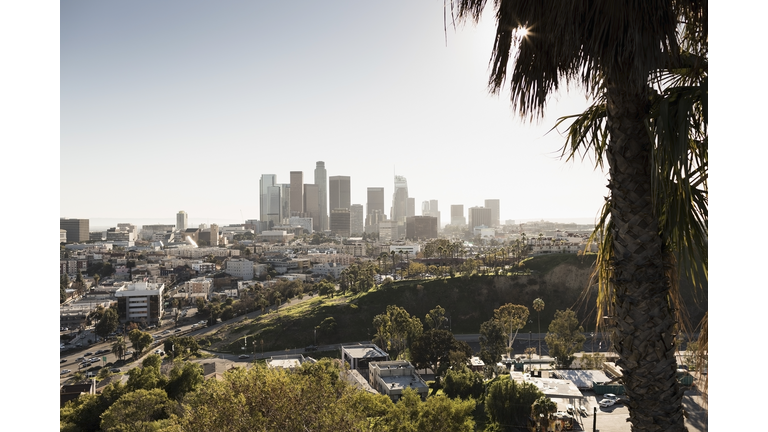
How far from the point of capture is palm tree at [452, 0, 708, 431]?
28.9 inches

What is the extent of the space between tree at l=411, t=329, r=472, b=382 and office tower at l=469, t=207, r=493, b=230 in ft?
185

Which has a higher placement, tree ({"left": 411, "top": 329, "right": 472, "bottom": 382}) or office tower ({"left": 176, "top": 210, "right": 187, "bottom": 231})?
office tower ({"left": 176, "top": 210, "right": 187, "bottom": 231})

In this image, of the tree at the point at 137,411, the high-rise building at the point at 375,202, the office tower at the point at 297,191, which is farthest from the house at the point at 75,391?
the office tower at the point at 297,191

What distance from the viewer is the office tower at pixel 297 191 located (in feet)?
266

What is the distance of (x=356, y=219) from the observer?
7662 centimetres

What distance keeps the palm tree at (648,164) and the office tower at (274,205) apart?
8057cm

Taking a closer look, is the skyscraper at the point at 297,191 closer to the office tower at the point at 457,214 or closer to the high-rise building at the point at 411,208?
the high-rise building at the point at 411,208

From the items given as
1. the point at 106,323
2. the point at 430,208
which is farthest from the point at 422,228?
the point at 106,323

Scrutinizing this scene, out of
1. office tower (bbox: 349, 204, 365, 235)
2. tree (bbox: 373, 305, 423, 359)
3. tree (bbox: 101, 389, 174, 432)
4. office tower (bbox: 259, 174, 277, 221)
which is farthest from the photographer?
office tower (bbox: 259, 174, 277, 221)

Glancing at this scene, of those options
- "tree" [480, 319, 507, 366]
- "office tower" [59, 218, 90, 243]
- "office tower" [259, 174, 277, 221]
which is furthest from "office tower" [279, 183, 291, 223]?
"tree" [480, 319, 507, 366]

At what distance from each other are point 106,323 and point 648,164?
2403 centimetres

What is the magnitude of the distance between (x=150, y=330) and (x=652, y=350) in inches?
991

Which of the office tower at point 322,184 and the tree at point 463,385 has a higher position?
the office tower at point 322,184

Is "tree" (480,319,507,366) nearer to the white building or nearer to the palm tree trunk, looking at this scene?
the palm tree trunk
